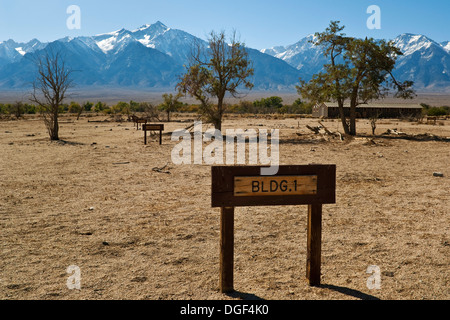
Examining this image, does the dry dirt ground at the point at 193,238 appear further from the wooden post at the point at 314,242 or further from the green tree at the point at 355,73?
the green tree at the point at 355,73

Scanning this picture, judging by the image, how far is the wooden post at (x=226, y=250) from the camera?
164 inches

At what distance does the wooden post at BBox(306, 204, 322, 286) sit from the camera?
435cm

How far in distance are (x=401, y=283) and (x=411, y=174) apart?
7646 millimetres

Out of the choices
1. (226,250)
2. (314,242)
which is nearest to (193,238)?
(226,250)

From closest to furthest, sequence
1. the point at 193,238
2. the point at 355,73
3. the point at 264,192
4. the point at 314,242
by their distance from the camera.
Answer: the point at 264,192 < the point at 314,242 < the point at 193,238 < the point at 355,73

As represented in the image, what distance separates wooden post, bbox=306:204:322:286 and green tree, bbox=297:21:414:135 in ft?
61.1

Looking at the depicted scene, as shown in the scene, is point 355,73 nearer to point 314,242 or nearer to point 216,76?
point 216,76

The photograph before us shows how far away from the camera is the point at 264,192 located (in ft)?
13.4

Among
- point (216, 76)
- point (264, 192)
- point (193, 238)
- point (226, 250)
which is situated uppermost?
point (216, 76)

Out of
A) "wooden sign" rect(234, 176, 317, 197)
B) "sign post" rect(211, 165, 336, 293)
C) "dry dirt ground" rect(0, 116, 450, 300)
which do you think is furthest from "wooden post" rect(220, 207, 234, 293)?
"wooden sign" rect(234, 176, 317, 197)

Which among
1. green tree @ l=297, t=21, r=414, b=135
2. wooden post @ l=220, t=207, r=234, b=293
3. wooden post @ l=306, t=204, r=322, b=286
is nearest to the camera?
wooden post @ l=220, t=207, r=234, b=293

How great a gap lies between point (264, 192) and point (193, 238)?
2.30 meters

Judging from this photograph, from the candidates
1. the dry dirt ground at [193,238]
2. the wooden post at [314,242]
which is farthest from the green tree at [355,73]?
the wooden post at [314,242]

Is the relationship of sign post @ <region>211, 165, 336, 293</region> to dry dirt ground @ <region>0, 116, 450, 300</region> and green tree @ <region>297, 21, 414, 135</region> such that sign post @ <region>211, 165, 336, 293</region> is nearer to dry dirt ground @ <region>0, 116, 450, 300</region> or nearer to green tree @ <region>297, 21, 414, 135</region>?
dry dirt ground @ <region>0, 116, 450, 300</region>
